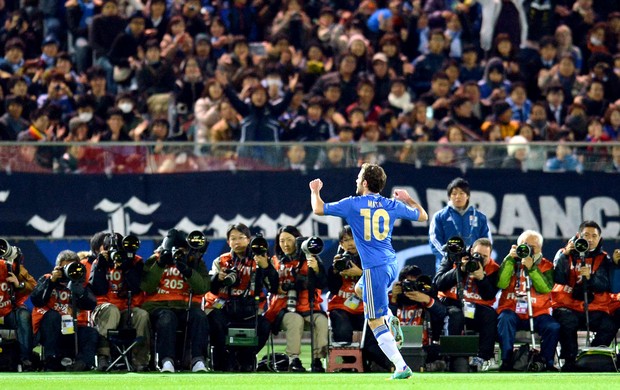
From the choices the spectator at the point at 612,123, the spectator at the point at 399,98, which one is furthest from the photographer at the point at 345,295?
the spectator at the point at 612,123

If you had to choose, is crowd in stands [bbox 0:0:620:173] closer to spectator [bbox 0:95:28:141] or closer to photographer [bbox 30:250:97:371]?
spectator [bbox 0:95:28:141]

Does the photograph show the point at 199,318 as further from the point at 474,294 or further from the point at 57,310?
the point at 474,294

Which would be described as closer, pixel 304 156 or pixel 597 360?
pixel 597 360

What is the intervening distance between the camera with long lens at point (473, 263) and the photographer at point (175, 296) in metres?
2.78

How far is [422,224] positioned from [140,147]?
12.3 ft

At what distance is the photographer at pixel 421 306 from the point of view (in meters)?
16.1

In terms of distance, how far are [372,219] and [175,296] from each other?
3.15 meters

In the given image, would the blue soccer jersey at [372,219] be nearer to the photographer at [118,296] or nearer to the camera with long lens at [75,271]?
the photographer at [118,296]

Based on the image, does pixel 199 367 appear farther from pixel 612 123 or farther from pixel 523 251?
pixel 612 123

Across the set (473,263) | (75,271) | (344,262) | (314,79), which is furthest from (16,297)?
(314,79)

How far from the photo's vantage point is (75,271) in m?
15.6

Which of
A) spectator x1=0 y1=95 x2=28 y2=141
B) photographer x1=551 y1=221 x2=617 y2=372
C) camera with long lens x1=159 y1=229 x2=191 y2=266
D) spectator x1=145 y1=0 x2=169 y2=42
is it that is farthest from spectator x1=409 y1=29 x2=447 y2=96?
camera with long lens x1=159 y1=229 x2=191 y2=266

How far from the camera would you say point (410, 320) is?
16.3 meters

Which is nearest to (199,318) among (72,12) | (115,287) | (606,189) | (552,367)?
(115,287)
